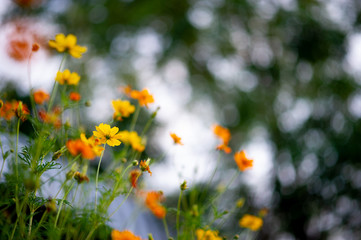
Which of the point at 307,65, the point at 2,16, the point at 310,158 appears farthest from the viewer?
the point at 307,65

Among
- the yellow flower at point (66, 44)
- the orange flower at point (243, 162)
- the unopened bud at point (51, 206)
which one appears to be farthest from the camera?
the orange flower at point (243, 162)

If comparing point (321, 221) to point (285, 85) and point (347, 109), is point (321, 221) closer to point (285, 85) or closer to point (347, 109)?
point (347, 109)

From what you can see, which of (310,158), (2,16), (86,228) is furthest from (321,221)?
(2,16)

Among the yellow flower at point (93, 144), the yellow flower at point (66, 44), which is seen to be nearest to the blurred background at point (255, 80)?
the yellow flower at point (66, 44)

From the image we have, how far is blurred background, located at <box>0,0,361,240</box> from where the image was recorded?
2943 millimetres

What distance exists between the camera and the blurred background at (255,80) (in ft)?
9.66

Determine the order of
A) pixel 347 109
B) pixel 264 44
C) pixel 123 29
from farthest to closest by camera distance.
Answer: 1. pixel 264 44
2. pixel 123 29
3. pixel 347 109

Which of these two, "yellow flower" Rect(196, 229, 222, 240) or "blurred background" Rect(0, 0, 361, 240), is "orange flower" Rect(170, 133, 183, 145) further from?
"blurred background" Rect(0, 0, 361, 240)

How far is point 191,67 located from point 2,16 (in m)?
2.46

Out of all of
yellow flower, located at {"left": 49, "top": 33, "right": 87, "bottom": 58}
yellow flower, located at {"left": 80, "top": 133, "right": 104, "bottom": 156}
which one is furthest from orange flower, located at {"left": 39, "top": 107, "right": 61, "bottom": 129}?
yellow flower, located at {"left": 49, "top": 33, "right": 87, "bottom": 58}

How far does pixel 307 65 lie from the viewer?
11.3 ft

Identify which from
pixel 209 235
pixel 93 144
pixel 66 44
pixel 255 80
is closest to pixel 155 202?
pixel 209 235

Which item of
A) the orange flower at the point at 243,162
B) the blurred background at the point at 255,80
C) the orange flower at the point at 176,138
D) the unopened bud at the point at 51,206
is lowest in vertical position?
the unopened bud at the point at 51,206

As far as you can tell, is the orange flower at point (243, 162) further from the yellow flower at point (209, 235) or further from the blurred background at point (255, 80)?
the blurred background at point (255, 80)
